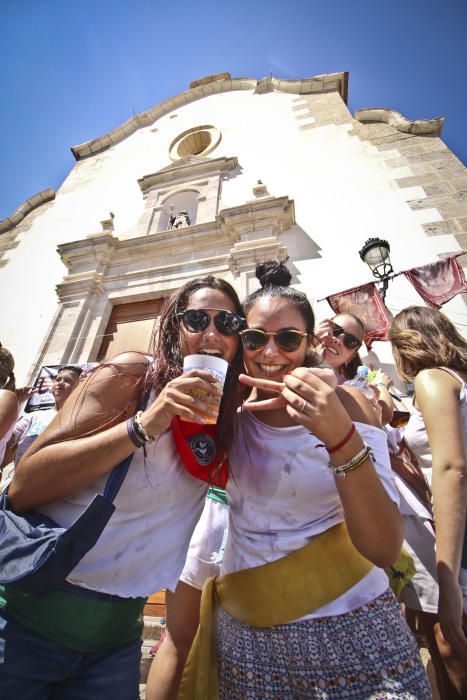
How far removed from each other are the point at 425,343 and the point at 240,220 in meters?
4.24

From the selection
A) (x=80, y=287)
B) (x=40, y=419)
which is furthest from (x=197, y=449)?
(x=80, y=287)

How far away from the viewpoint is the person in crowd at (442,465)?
1.20 metres

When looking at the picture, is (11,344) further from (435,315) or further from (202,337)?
(435,315)

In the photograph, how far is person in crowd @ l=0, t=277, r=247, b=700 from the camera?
907mm

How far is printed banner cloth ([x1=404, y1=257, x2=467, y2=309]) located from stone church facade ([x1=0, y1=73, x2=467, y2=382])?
27cm

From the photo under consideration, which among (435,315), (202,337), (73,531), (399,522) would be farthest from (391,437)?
(73,531)

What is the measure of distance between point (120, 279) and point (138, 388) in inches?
211

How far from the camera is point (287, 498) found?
109 centimetres

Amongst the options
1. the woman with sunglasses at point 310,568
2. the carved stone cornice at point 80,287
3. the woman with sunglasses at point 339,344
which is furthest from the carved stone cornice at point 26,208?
the woman with sunglasses at point 310,568

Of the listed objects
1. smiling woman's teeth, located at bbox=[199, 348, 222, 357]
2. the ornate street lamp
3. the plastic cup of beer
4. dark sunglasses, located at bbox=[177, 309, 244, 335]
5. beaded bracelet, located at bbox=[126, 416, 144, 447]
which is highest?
the ornate street lamp

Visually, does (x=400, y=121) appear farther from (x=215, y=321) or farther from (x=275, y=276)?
(x=215, y=321)

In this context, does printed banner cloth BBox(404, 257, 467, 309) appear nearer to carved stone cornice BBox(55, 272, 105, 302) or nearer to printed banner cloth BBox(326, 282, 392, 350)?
printed banner cloth BBox(326, 282, 392, 350)

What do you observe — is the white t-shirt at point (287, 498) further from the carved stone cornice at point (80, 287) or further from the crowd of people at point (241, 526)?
the carved stone cornice at point (80, 287)

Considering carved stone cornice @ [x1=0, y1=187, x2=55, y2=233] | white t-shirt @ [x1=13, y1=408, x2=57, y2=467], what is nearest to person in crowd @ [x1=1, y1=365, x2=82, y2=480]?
white t-shirt @ [x1=13, y1=408, x2=57, y2=467]
